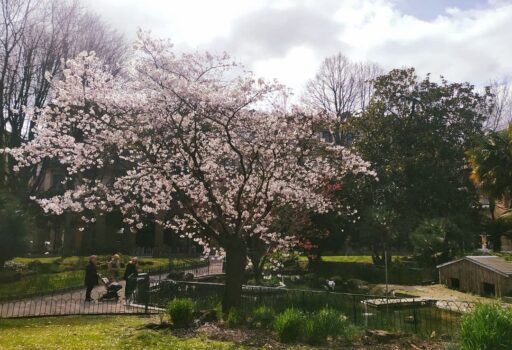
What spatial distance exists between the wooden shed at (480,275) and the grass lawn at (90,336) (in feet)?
52.2

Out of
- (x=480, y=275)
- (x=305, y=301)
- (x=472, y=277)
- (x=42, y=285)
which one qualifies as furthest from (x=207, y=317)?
(x=472, y=277)

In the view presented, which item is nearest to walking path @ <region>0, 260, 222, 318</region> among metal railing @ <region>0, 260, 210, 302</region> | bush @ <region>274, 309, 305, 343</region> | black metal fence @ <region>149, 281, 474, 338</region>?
metal railing @ <region>0, 260, 210, 302</region>

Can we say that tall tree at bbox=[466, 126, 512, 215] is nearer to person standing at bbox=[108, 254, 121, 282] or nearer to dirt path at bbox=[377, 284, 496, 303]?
dirt path at bbox=[377, 284, 496, 303]

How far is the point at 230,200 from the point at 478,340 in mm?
10476

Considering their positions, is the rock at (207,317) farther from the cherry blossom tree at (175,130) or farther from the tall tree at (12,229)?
the tall tree at (12,229)

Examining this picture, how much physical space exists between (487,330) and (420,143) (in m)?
31.8

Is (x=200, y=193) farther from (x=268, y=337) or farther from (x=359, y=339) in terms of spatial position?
(x=359, y=339)

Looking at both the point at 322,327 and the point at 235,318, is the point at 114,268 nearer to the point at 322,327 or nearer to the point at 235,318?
the point at 235,318

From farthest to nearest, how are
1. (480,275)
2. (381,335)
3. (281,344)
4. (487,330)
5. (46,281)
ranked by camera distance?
(480,275) → (46,281) → (381,335) → (281,344) → (487,330)

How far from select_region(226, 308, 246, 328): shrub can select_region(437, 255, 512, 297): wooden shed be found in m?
14.2

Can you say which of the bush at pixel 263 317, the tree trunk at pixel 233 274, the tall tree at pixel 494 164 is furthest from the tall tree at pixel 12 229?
the tall tree at pixel 494 164

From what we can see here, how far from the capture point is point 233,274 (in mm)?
12227

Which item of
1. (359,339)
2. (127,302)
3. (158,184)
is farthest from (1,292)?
(359,339)

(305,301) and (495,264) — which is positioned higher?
(495,264)
